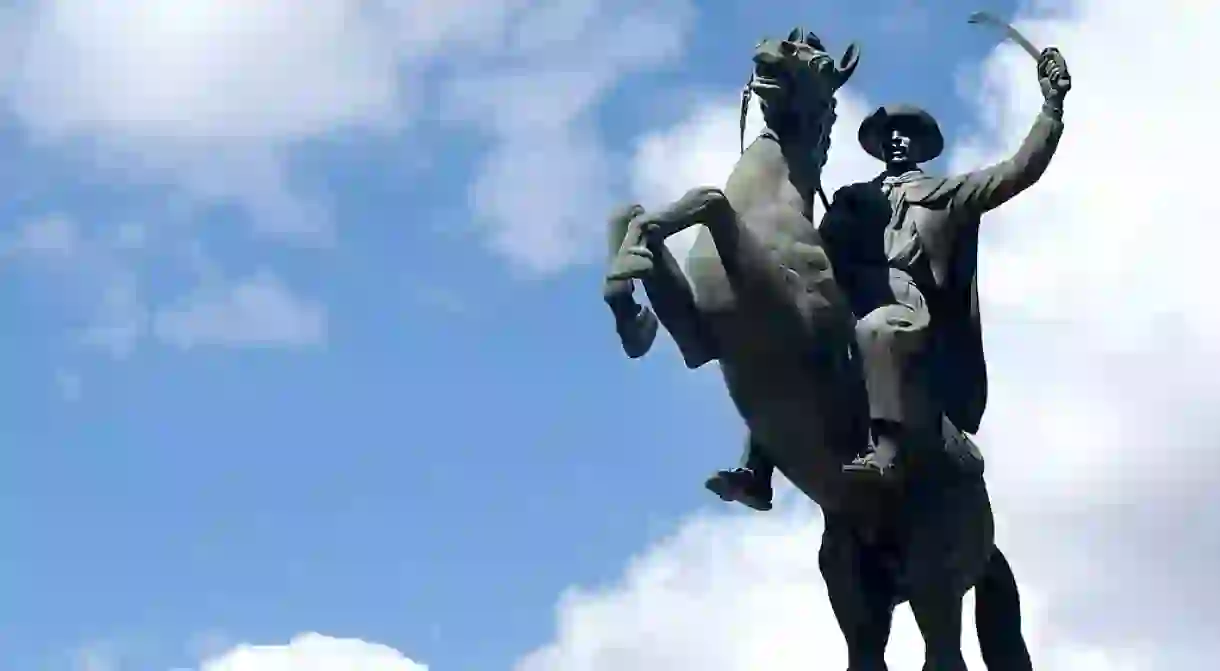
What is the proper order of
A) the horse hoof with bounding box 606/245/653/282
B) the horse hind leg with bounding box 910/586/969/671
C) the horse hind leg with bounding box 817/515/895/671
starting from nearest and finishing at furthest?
the horse hoof with bounding box 606/245/653/282 → the horse hind leg with bounding box 910/586/969/671 → the horse hind leg with bounding box 817/515/895/671

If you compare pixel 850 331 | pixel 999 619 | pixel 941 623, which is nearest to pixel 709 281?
pixel 850 331

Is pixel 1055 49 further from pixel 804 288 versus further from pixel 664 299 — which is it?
pixel 664 299

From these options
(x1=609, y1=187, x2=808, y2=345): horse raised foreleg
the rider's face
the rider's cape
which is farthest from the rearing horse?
the rider's face

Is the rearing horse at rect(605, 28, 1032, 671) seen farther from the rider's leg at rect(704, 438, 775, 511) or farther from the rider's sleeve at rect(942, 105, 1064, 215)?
the rider's sleeve at rect(942, 105, 1064, 215)

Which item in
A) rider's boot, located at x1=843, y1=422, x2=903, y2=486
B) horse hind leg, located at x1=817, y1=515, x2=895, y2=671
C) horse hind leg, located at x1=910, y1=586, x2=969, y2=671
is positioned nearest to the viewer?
rider's boot, located at x1=843, y1=422, x2=903, y2=486

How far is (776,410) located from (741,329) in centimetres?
44

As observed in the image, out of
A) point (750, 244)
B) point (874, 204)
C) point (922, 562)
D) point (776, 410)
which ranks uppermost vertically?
point (874, 204)

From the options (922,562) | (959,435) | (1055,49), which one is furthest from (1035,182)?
(922,562)

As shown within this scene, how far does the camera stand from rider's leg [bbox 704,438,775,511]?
880 cm

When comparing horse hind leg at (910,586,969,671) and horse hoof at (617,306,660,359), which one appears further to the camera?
horse hind leg at (910,586,969,671)

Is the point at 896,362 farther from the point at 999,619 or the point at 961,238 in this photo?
the point at 999,619

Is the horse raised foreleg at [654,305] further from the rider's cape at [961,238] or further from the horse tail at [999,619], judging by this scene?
the horse tail at [999,619]

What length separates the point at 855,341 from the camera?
8.57 meters

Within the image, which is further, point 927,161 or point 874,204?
point 927,161
